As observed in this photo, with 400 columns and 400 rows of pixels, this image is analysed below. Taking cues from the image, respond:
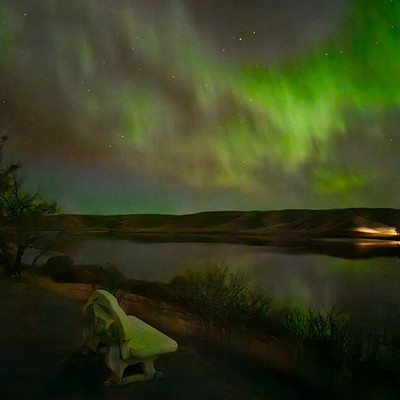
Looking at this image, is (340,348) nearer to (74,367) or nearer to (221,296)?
(221,296)

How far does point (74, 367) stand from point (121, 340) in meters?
0.23

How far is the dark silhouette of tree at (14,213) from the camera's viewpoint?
2.07 meters

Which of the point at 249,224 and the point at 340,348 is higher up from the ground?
the point at 249,224

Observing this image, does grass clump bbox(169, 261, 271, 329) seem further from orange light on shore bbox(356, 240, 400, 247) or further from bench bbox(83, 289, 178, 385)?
orange light on shore bbox(356, 240, 400, 247)

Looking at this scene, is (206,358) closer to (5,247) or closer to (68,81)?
(5,247)

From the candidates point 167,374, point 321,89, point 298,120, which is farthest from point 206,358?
point 321,89

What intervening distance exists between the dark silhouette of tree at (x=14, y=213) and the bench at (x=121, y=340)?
1.05ft

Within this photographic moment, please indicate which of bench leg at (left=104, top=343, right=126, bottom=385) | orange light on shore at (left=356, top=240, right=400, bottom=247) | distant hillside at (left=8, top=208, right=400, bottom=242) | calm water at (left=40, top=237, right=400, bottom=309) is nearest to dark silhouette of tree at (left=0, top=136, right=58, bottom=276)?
distant hillside at (left=8, top=208, right=400, bottom=242)

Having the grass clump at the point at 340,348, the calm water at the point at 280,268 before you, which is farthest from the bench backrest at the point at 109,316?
the grass clump at the point at 340,348

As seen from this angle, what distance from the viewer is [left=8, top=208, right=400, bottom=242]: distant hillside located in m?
1.95

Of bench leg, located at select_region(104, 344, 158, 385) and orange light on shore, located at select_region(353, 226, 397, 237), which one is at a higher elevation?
orange light on shore, located at select_region(353, 226, 397, 237)

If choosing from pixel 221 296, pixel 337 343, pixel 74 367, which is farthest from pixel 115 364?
pixel 337 343

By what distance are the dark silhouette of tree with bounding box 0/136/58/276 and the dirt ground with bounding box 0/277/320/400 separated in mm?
92

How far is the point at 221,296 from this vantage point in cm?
199
